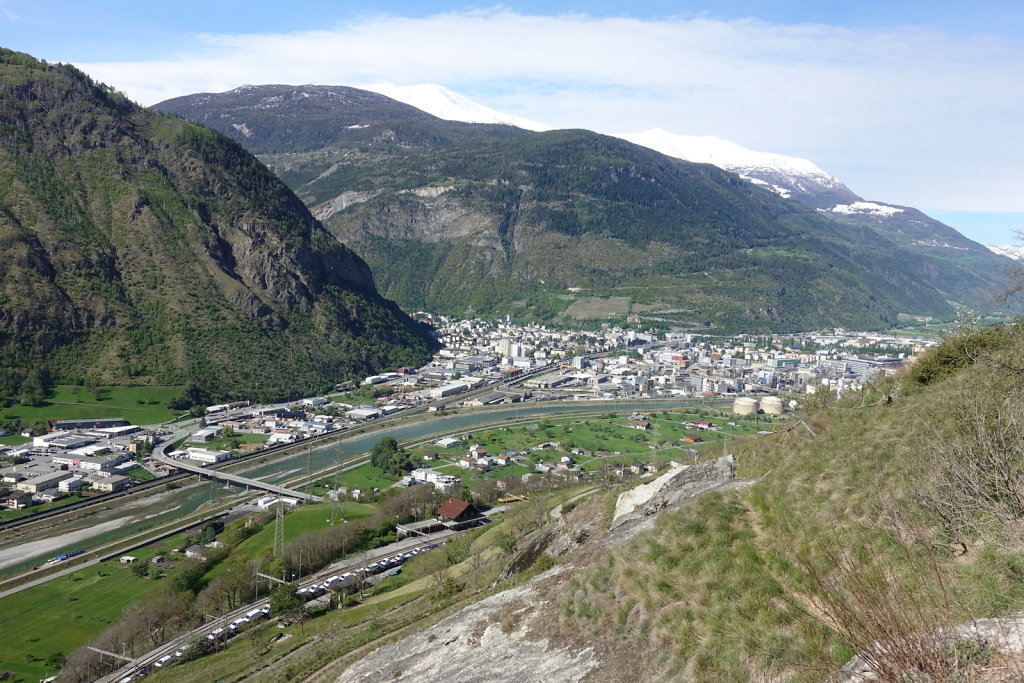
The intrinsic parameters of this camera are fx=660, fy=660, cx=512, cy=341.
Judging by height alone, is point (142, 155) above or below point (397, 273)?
above

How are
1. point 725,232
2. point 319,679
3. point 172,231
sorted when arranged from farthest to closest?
1. point 725,232
2. point 172,231
3. point 319,679

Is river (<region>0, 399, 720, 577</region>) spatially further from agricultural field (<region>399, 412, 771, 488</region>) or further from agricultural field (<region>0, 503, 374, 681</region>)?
agricultural field (<region>399, 412, 771, 488</region>)

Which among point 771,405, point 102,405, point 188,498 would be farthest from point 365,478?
point 771,405

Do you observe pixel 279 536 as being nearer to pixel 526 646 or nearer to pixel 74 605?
pixel 74 605

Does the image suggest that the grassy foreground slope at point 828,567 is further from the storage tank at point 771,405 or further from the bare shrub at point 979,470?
the storage tank at point 771,405

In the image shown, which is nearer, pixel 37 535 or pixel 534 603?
pixel 534 603

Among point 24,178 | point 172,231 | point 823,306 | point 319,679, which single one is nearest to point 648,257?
point 823,306

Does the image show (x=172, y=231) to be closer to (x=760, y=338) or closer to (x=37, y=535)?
(x=37, y=535)
